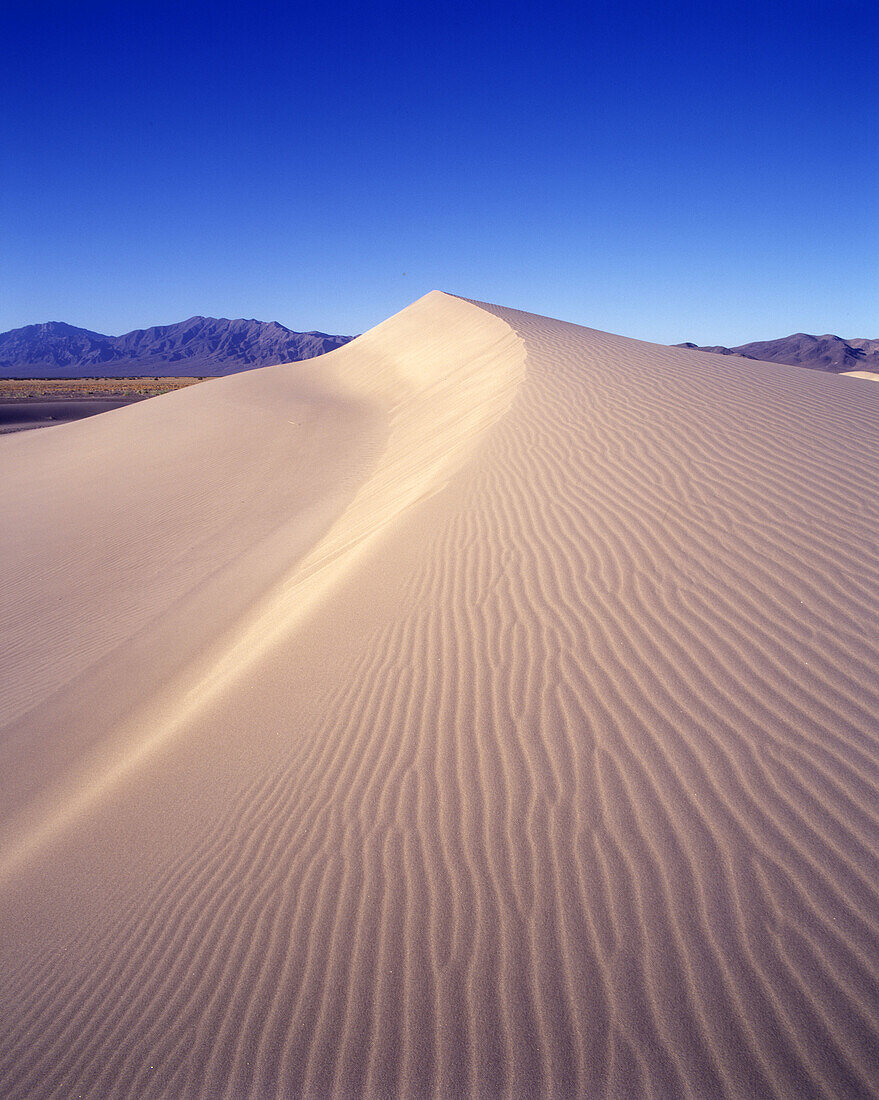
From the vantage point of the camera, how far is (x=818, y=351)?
8838 cm

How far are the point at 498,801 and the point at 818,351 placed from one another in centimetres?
10581

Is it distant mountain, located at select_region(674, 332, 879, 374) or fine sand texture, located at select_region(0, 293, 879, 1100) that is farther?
distant mountain, located at select_region(674, 332, 879, 374)

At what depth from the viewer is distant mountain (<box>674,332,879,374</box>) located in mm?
79625

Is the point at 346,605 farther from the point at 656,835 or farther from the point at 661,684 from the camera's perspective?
the point at 656,835

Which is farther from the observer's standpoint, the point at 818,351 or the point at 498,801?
the point at 818,351

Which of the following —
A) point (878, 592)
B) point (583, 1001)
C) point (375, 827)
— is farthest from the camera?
point (878, 592)

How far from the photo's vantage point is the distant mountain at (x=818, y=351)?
79.6 metres

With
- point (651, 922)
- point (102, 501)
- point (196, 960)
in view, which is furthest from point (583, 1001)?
point (102, 501)

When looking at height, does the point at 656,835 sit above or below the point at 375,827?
above

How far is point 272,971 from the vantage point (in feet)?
8.00

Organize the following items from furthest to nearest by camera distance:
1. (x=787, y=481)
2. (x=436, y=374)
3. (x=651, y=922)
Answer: (x=436, y=374), (x=787, y=481), (x=651, y=922)

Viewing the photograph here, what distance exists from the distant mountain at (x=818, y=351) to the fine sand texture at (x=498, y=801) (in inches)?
3159

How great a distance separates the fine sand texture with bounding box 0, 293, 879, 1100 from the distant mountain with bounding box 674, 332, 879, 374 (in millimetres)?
80246

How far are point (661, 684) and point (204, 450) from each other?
13.9m
